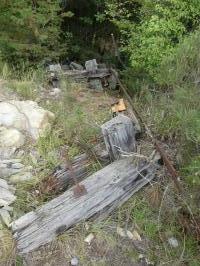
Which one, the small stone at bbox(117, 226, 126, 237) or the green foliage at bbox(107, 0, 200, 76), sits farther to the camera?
the green foliage at bbox(107, 0, 200, 76)

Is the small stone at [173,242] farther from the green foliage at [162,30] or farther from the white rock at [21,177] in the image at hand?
the green foliage at [162,30]

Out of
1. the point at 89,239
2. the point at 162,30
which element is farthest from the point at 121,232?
the point at 162,30

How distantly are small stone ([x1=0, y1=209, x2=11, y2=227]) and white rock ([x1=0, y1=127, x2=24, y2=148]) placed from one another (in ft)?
3.21

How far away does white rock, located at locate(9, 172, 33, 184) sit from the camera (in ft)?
15.1

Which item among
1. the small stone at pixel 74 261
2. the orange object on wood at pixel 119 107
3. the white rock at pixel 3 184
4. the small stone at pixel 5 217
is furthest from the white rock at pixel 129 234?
the orange object on wood at pixel 119 107

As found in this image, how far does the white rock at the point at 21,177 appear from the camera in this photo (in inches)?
182

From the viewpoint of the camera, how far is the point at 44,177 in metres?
4.65

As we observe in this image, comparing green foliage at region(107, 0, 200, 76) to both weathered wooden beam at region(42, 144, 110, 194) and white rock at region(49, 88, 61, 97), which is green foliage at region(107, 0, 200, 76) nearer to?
white rock at region(49, 88, 61, 97)

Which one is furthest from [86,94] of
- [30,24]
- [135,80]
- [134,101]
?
[30,24]

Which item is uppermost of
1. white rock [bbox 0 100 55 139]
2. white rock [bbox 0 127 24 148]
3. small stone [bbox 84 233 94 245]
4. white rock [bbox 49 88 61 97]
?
white rock [bbox 0 100 55 139]

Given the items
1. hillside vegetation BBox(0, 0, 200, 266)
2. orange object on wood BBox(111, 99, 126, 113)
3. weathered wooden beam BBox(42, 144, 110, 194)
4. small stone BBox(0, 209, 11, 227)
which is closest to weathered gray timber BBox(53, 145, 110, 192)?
weathered wooden beam BBox(42, 144, 110, 194)

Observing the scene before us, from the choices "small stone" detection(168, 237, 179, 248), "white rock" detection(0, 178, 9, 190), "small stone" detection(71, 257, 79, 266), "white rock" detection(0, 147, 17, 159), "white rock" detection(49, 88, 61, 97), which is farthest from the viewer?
"white rock" detection(49, 88, 61, 97)

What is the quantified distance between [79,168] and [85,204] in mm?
592

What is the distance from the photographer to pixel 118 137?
468 cm
